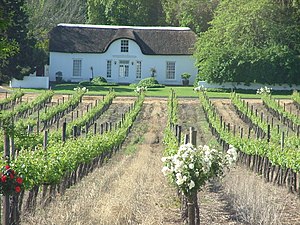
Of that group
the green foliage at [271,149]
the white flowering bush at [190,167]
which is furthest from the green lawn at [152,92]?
the white flowering bush at [190,167]

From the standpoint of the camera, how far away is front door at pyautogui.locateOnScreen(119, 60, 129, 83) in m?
57.8

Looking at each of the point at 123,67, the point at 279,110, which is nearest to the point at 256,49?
the point at 123,67

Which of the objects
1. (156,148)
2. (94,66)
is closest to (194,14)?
(94,66)

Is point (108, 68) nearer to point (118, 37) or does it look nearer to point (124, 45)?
point (124, 45)

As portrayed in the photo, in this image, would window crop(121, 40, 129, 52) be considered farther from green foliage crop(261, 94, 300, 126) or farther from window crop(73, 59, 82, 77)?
green foliage crop(261, 94, 300, 126)

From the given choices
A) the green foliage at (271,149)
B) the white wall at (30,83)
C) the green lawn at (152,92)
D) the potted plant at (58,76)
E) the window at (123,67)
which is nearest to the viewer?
the green foliage at (271,149)

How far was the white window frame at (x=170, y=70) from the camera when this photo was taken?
57747mm

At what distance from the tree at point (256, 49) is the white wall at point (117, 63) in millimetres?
5989

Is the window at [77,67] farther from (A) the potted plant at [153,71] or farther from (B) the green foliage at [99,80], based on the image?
(A) the potted plant at [153,71]

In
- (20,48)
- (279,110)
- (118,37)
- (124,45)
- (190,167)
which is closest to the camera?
(190,167)

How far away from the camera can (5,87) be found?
161 feet

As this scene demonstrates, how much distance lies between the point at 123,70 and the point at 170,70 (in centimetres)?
371

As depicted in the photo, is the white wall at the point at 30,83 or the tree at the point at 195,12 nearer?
the white wall at the point at 30,83

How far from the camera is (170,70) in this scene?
58.0 meters
